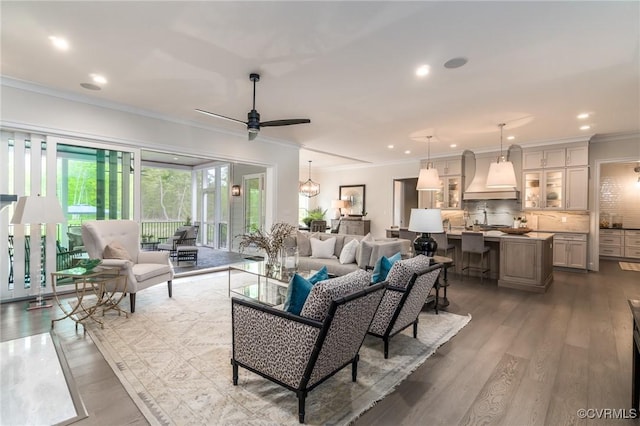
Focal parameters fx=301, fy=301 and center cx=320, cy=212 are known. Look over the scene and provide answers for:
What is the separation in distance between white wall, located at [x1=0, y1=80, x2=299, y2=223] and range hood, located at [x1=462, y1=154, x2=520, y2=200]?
167 inches

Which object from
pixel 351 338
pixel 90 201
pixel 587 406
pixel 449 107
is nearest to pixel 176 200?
pixel 90 201

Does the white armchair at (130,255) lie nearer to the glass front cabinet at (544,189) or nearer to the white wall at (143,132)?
the white wall at (143,132)

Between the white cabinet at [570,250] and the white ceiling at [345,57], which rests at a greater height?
the white ceiling at [345,57]

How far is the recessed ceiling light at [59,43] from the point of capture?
2.78 metres

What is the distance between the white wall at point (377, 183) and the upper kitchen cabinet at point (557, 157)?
2.82 m

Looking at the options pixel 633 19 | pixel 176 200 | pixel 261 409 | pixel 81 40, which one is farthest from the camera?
pixel 176 200

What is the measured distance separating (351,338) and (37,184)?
4608 millimetres

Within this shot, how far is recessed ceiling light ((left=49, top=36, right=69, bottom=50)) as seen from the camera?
2.78 meters

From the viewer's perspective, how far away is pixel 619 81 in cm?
352

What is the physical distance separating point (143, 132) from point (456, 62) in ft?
15.1

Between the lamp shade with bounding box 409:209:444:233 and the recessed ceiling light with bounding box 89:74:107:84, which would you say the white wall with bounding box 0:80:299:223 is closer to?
the recessed ceiling light with bounding box 89:74:107:84

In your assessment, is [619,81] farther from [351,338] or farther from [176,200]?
[176,200]

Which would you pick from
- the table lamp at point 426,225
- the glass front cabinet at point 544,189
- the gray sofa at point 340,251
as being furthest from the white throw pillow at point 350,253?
the glass front cabinet at point 544,189

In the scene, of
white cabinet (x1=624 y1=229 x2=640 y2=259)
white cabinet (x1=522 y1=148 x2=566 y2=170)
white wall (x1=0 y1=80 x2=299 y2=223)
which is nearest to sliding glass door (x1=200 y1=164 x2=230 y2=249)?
white wall (x1=0 y1=80 x2=299 y2=223)
